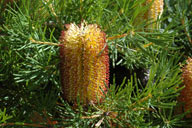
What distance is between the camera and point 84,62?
562mm

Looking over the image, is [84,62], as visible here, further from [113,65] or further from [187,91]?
[187,91]

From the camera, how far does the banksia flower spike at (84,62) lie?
0.56m

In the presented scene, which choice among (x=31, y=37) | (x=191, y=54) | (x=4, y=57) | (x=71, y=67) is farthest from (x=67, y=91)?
(x=191, y=54)

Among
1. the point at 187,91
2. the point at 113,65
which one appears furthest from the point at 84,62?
the point at 187,91

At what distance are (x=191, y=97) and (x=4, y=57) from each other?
49 centimetres

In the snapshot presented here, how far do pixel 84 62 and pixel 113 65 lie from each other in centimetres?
13

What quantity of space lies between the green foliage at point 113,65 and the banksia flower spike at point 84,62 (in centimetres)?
3

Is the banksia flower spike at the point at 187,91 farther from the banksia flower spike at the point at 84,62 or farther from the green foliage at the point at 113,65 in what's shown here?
the banksia flower spike at the point at 84,62

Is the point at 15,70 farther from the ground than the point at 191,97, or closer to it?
farther from the ground

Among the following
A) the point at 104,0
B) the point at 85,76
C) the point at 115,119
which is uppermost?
the point at 104,0

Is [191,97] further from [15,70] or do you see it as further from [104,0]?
[15,70]

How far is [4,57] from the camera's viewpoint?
0.77 m

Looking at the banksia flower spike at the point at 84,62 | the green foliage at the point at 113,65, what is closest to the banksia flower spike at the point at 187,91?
the green foliage at the point at 113,65

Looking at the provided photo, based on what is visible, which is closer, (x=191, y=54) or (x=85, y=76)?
(x=85, y=76)
